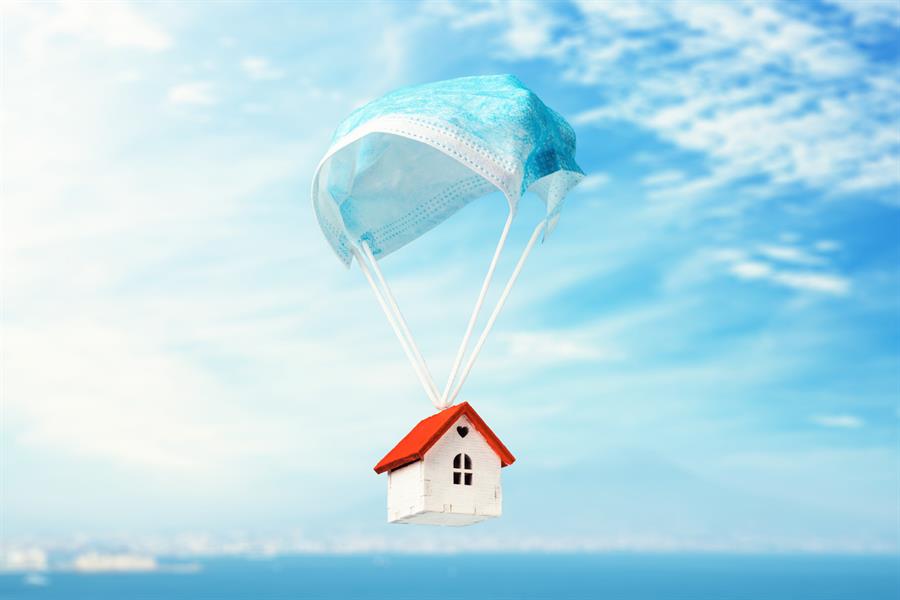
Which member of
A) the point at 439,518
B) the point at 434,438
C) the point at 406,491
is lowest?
the point at 439,518

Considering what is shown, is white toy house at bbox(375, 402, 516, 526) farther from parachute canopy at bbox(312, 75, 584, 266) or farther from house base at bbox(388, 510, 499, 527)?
parachute canopy at bbox(312, 75, 584, 266)

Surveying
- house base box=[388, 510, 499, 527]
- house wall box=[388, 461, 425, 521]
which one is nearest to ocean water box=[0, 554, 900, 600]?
house wall box=[388, 461, 425, 521]

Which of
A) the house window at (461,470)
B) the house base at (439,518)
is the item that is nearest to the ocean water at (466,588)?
the house base at (439,518)

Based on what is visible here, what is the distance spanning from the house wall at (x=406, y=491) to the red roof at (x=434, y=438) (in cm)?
7

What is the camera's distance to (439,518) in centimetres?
852

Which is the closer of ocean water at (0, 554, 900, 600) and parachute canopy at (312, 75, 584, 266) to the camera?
parachute canopy at (312, 75, 584, 266)

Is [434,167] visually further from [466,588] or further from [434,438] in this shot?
[466,588]

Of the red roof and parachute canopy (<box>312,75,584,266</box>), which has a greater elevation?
parachute canopy (<box>312,75,584,266</box>)

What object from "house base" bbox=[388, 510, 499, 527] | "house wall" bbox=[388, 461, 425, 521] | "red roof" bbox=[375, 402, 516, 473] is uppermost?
"red roof" bbox=[375, 402, 516, 473]

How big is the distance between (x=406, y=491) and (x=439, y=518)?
37 centimetres

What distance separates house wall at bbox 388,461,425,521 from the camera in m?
8.34

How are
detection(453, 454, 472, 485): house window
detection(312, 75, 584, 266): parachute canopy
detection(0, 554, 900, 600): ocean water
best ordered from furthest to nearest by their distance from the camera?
detection(0, 554, 900, 600): ocean water < detection(453, 454, 472, 485): house window < detection(312, 75, 584, 266): parachute canopy

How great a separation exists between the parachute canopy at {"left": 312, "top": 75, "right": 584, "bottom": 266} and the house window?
212 cm

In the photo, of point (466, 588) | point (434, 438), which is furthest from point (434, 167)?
point (466, 588)
